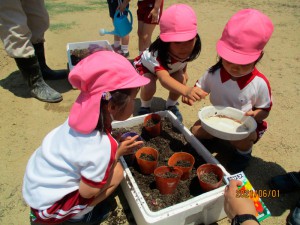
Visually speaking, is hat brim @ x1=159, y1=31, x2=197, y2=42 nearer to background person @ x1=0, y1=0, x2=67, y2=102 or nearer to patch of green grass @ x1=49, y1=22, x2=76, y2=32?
background person @ x1=0, y1=0, x2=67, y2=102

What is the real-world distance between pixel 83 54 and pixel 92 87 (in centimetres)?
202

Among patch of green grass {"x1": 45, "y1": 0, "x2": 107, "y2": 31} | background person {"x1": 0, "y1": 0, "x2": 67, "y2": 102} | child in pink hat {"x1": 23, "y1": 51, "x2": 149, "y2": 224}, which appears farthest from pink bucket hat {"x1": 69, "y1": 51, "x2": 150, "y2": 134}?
patch of green grass {"x1": 45, "y1": 0, "x2": 107, "y2": 31}

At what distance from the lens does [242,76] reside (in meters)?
1.83

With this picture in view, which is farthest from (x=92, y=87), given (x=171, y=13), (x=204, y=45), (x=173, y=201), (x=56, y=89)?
(x=204, y=45)

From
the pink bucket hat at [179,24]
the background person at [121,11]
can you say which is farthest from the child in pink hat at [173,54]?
the background person at [121,11]

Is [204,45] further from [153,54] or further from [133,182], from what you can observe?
[133,182]

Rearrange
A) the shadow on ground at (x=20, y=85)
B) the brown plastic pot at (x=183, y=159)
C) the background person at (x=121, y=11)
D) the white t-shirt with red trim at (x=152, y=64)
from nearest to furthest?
the brown plastic pot at (x=183, y=159)
the white t-shirt with red trim at (x=152, y=64)
the shadow on ground at (x=20, y=85)
the background person at (x=121, y=11)

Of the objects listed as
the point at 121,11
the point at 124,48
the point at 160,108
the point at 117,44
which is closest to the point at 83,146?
the point at 160,108

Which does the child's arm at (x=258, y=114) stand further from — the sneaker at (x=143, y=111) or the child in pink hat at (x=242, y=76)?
the sneaker at (x=143, y=111)

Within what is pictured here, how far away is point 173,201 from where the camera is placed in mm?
1609

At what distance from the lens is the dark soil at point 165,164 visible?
1.62 metres

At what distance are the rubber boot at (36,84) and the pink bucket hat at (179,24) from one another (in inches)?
55.6

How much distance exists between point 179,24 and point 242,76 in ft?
1.85

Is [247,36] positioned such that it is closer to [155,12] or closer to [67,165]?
[67,165]
